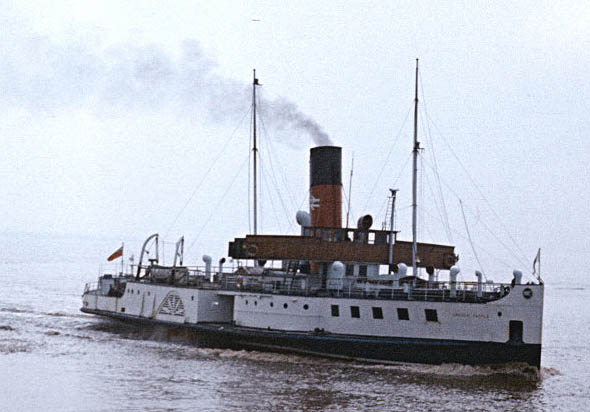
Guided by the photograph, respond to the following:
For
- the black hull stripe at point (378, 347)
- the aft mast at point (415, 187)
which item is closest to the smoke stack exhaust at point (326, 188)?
the aft mast at point (415, 187)

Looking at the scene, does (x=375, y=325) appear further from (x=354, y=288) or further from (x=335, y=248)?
(x=335, y=248)

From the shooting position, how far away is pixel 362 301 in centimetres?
2647

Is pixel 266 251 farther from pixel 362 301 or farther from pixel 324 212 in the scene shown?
pixel 362 301

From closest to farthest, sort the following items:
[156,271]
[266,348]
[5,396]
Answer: [5,396]
[266,348]
[156,271]

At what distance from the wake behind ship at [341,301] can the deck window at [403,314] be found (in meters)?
0.04

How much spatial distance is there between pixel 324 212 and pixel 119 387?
13.0 metres

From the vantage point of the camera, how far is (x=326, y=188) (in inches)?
1235

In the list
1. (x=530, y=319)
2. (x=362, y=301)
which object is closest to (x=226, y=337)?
(x=362, y=301)

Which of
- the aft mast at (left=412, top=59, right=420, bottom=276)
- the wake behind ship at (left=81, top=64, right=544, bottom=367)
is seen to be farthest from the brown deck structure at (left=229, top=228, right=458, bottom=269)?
the aft mast at (left=412, top=59, right=420, bottom=276)

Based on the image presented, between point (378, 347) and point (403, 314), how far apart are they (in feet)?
5.48

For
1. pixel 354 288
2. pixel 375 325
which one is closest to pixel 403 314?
pixel 375 325

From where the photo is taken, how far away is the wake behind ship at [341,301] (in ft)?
81.0

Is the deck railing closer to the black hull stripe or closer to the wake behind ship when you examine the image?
the wake behind ship

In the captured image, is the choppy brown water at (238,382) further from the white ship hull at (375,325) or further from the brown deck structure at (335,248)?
the brown deck structure at (335,248)
